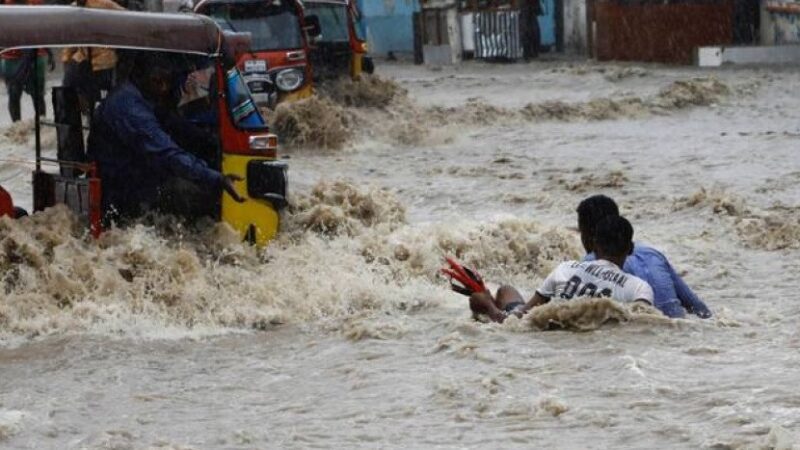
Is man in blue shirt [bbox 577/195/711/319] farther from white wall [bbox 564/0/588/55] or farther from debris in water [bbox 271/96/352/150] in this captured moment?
white wall [bbox 564/0/588/55]

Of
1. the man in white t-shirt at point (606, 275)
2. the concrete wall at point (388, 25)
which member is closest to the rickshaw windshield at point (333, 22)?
the man in white t-shirt at point (606, 275)

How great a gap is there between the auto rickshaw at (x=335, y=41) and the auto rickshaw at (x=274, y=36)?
163cm

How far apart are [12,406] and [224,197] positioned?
3022mm

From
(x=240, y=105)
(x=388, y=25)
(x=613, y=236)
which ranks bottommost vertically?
(x=613, y=236)

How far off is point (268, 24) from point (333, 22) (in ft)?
6.84

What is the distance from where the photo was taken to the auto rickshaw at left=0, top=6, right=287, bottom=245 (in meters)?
10.8

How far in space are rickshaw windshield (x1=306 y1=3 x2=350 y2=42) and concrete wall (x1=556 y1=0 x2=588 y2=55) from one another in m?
15.3

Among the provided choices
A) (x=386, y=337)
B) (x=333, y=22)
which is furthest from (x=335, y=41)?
(x=386, y=337)

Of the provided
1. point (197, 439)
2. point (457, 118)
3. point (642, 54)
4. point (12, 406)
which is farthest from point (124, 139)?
point (642, 54)

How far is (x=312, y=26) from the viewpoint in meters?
21.0

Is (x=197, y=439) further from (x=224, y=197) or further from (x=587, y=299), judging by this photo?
(x=224, y=197)

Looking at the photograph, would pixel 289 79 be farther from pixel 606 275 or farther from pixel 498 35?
pixel 498 35

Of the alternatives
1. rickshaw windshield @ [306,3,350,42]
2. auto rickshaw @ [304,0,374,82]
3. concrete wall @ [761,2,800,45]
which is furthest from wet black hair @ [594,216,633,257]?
concrete wall @ [761,2,800,45]

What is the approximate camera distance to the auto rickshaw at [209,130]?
10844 mm
